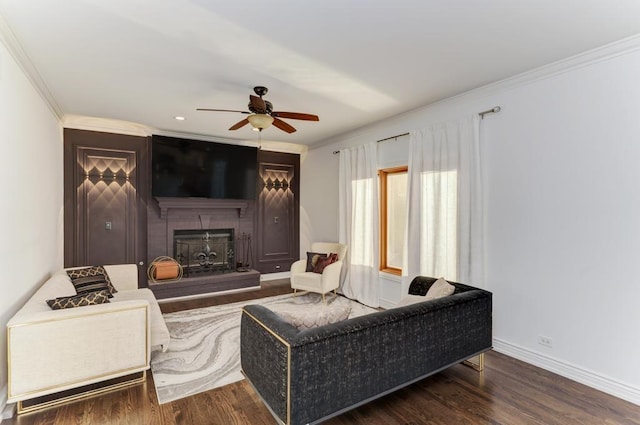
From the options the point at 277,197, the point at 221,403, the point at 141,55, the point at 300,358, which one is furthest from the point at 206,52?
the point at 277,197

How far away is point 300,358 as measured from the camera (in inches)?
73.3

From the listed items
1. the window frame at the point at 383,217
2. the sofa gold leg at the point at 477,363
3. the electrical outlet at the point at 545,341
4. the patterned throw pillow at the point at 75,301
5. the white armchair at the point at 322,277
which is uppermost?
the window frame at the point at 383,217

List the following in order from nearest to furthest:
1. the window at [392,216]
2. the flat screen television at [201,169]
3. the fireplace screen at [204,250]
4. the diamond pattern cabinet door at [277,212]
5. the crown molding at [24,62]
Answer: the crown molding at [24,62] → the window at [392,216] → the flat screen television at [201,169] → the fireplace screen at [204,250] → the diamond pattern cabinet door at [277,212]

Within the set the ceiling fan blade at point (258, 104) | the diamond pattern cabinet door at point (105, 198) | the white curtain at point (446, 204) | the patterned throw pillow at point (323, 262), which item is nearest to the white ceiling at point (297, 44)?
the ceiling fan blade at point (258, 104)

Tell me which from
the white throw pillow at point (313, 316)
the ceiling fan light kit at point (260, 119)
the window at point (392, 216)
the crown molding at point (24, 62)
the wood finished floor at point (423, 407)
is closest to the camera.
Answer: the white throw pillow at point (313, 316)

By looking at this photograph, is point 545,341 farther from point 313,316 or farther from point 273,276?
point 273,276

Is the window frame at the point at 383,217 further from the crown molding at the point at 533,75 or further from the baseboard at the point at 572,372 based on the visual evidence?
the baseboard at the point at 572,372

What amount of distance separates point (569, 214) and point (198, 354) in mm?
4014

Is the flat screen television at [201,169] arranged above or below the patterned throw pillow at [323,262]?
above

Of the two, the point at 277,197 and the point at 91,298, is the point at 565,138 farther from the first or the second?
the point at 277,197

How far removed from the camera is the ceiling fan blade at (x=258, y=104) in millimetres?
3120

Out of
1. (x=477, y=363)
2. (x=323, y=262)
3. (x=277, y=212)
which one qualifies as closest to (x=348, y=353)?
(x=477, y=363)

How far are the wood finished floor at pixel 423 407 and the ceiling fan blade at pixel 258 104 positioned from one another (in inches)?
106

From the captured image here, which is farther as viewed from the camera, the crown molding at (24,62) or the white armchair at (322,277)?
the white armchair at (322,277)
